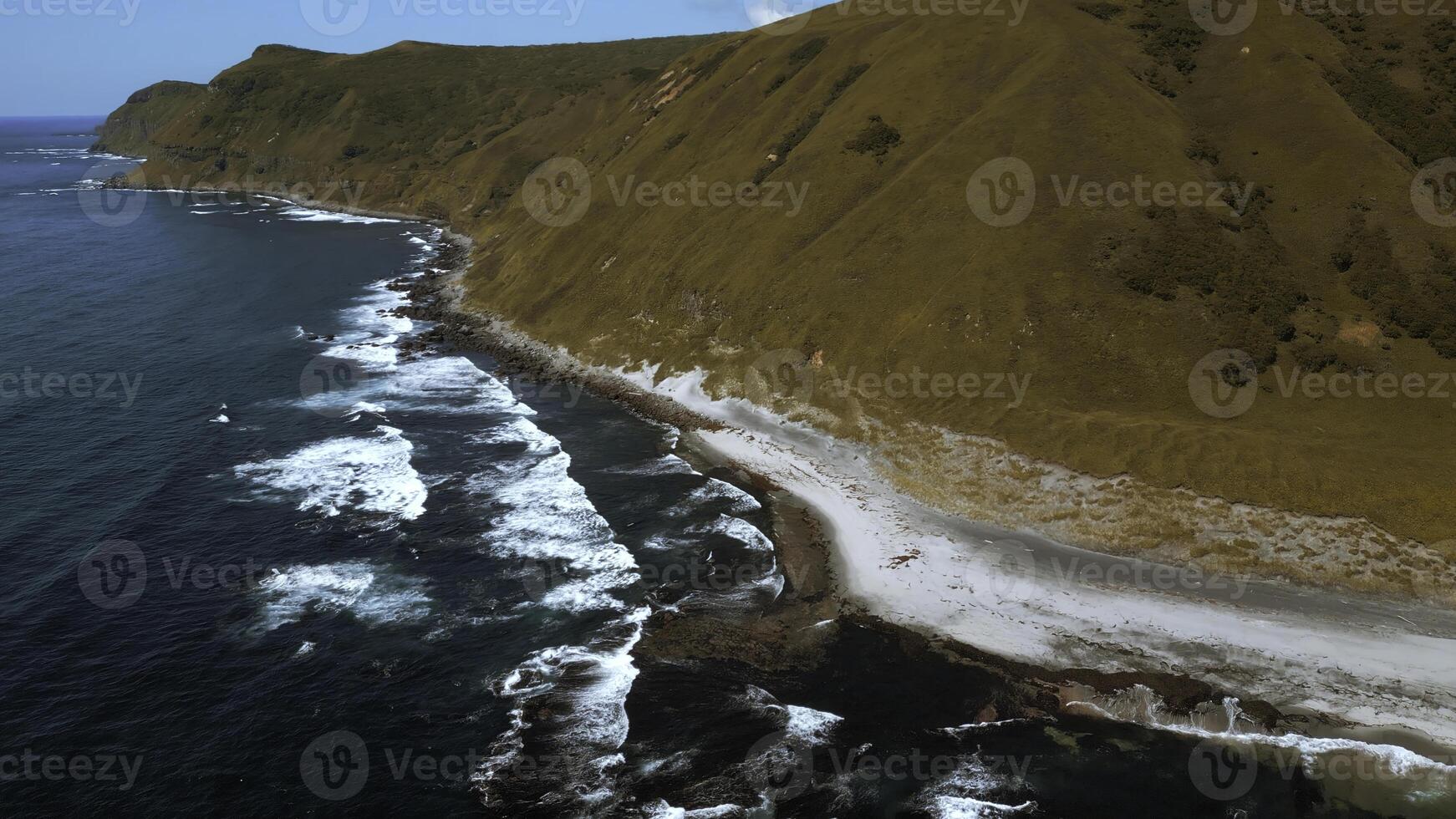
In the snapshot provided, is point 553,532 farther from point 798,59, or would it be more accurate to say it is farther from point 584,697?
point 798,59

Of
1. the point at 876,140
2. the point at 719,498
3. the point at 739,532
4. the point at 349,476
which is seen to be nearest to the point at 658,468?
the point at 719,498

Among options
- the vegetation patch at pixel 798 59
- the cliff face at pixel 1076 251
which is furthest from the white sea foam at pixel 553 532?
the vegetation patch at pixel 798 59

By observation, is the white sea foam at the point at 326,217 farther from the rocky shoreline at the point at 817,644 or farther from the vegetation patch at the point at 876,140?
the rocky shoreline at the point at 817,644

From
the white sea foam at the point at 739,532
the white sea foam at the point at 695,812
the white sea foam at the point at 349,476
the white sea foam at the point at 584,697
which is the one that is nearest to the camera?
the white sea foam at the point at 695,812

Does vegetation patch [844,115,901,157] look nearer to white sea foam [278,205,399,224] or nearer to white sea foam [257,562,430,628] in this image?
white sea foam [257,562,430,628]

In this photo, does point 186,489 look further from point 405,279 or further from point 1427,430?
point 1427,430

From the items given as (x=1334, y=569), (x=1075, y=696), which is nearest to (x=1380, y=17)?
(x=1334, y=569)
